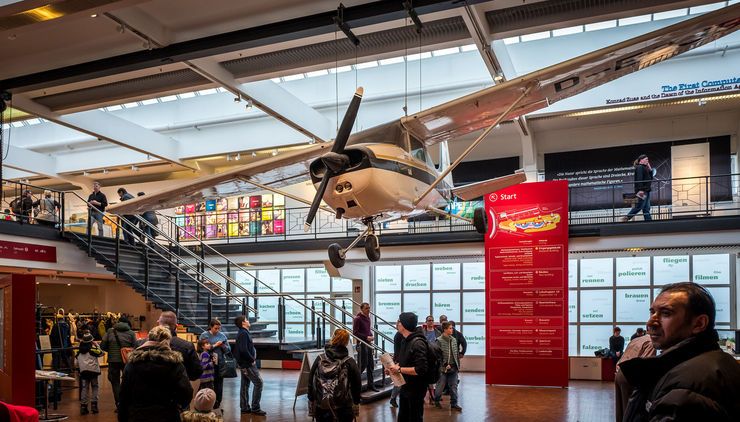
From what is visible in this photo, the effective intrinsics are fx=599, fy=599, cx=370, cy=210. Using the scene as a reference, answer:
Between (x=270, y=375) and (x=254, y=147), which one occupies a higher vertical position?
(x=254, y=147)

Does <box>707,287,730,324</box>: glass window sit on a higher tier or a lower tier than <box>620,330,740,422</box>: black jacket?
lower

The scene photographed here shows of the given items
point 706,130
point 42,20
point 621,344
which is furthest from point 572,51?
point 42,20

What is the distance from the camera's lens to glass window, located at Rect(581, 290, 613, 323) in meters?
19.1

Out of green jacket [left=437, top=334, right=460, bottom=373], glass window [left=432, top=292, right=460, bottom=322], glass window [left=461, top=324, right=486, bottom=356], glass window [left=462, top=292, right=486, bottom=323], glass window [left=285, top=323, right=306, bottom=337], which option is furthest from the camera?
glass window [left=285, top=323, right=306, bottom=337]

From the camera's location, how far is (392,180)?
8.53 metres

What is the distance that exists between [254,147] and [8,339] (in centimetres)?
1402

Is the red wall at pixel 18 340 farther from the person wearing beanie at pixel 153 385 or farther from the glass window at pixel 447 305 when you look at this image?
the glass window at pixel 447 305

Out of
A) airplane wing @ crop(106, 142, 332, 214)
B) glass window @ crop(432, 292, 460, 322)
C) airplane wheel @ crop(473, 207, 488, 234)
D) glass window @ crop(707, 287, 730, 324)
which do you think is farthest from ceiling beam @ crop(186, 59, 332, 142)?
glass window @ crop(707, 287, 730, 324)

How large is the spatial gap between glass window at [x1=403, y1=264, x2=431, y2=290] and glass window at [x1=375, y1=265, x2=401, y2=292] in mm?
256

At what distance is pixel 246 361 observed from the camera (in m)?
10.0

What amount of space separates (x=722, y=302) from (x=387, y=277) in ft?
35.1

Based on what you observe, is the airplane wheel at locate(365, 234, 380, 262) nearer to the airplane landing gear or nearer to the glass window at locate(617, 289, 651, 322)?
the airplane landing gear

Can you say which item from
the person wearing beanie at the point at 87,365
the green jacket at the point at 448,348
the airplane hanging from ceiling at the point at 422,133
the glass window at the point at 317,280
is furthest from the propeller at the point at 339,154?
the glass window at the point at 317,280

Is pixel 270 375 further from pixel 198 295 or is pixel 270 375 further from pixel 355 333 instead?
pixel 355 333
